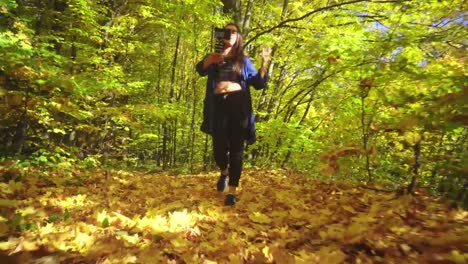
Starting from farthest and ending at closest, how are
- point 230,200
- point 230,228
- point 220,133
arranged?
point 220,133, point 230,200, point 230,228

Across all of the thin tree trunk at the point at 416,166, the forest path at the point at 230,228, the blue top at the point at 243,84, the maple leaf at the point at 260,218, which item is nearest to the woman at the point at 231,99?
the blue top at the point at 243,84

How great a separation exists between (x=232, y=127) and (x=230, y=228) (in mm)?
1404

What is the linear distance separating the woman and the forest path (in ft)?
1.87

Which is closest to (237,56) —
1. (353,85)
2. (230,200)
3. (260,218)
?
(230,200)

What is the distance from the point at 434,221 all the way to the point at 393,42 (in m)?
1.95

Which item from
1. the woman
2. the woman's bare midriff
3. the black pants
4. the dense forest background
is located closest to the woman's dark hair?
the woman

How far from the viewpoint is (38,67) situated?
4.43 m

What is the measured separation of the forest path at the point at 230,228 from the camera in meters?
2.11

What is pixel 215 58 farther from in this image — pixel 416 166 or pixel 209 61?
pixel 416 166

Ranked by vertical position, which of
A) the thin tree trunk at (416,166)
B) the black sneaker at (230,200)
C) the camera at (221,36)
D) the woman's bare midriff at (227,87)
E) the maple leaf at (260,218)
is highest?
the camera at (221,36)

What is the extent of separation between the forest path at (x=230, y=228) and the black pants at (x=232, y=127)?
453 mm

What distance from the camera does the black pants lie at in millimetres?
4016

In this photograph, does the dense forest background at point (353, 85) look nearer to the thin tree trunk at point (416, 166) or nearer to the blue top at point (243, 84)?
the thin tree trunk at point (416, 166)

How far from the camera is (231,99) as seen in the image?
400 centimetres
